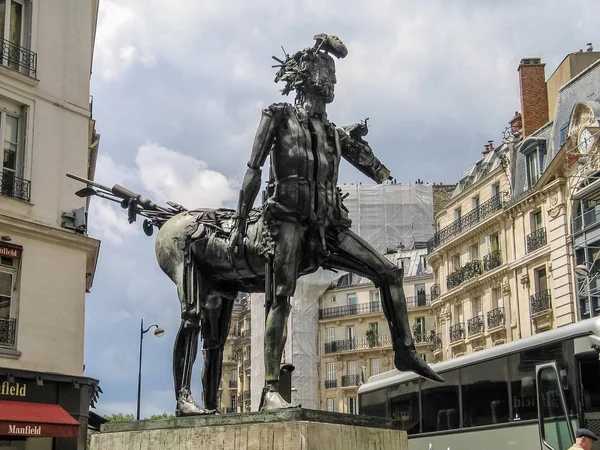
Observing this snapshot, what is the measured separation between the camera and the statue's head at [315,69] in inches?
318

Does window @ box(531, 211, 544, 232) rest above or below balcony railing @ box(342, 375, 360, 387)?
above

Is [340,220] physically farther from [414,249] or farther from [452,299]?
[414,249]

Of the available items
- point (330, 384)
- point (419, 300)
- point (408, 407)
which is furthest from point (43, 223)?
point (330, 384)

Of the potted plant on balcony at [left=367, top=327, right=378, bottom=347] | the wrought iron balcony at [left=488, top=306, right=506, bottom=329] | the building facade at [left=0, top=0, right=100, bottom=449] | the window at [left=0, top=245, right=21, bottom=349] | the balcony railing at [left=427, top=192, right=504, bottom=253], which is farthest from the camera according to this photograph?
the potted plant on balcony at [left=367, top=327, right=378, bottom=347]

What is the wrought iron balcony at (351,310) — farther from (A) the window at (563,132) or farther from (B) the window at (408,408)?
(B) the window at (408,408)

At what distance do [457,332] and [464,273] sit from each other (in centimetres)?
339

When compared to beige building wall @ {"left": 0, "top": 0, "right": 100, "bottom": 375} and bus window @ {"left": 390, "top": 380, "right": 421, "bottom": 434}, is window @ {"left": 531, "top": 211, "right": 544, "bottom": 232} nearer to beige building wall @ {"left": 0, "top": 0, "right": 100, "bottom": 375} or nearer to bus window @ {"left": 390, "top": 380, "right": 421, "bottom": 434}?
bus window @ {"left": 390, "top": 380, "right": 421, "bottom": 434}

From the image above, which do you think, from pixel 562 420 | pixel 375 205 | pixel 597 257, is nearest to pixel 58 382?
pixel 562 420

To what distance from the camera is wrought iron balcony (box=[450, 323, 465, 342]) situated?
52062 mm

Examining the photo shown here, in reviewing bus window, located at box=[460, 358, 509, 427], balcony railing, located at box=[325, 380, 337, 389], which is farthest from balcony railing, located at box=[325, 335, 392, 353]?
bus window, located at box=[460, 358, 509, 427]

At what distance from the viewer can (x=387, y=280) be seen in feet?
25.8

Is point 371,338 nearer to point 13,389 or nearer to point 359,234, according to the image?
point 359,234

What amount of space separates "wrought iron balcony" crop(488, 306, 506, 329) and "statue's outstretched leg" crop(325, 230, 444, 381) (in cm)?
4037

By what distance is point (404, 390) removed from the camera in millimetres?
23500
